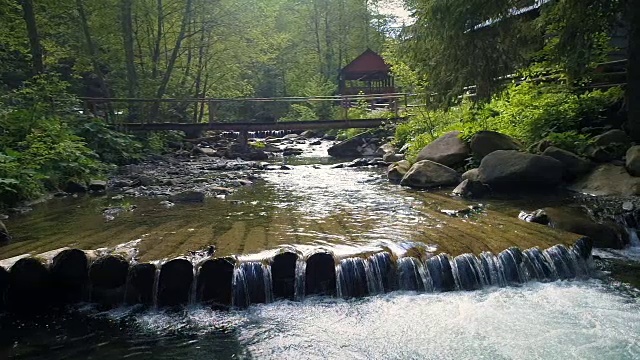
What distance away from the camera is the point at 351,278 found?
19.5ft

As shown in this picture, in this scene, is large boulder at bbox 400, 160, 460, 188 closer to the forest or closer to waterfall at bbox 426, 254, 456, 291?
the forest

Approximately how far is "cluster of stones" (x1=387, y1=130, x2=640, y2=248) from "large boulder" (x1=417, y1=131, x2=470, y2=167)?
0.21 m

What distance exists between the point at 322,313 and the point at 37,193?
8.76 m

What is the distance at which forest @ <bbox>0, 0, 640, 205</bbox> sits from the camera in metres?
9.84

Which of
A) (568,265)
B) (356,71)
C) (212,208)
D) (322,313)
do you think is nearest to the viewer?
(322,313)

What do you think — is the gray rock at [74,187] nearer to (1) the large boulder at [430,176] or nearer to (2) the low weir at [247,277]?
(2) the low weir at [247,277]

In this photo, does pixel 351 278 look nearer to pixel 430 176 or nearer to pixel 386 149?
pixel 430 176

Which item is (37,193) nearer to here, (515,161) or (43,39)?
(515,161)

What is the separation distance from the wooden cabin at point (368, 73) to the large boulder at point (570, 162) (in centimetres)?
2880

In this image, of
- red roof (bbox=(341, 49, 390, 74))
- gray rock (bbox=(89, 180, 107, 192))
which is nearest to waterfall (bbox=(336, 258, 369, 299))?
gray rock (bbox=(89, 180, 107, 192))

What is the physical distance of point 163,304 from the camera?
5645 mm

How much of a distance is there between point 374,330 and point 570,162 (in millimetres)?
7290

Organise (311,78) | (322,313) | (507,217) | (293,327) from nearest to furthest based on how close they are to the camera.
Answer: (293,327) < (322,313) < (507,217) < (311,78)

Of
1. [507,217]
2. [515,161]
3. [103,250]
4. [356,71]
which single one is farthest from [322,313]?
[356,71]
